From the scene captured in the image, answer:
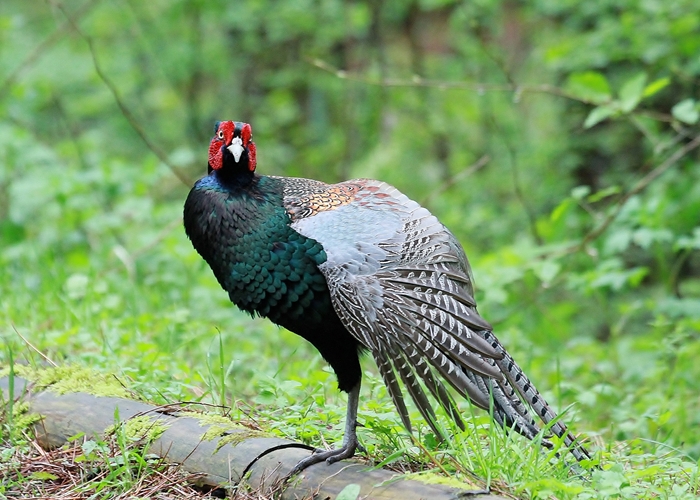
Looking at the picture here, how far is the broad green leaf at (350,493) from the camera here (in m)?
2.64

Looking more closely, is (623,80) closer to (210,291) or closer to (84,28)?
(210,291)

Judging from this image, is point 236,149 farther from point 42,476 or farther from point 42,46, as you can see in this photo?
point 42,46

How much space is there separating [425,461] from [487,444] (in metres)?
0.38

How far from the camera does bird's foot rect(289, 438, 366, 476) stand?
293 cm

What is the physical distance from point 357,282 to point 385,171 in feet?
20.0

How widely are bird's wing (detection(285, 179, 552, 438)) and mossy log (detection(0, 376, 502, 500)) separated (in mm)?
317

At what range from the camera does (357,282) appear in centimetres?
308

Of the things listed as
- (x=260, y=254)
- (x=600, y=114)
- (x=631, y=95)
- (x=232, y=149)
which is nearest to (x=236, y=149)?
(x=232, y=149)

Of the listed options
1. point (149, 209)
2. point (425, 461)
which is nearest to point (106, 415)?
point (425, 461)

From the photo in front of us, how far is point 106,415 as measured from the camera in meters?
3.28

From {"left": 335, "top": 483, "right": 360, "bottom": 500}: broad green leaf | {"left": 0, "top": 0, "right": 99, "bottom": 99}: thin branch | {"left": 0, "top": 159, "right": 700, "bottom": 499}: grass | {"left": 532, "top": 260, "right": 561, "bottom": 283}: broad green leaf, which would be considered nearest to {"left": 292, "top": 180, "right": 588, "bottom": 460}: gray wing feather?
{"left": 0, "top": 159, "right": 700, "bottom": 499}: grass

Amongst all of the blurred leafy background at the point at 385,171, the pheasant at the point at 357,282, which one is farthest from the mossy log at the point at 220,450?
the blurred leafy background at the point at 385,171

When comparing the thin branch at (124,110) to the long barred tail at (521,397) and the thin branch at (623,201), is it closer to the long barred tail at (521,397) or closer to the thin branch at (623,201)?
the thin branch at (623,201)

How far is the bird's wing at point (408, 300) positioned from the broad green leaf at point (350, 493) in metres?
0.38
